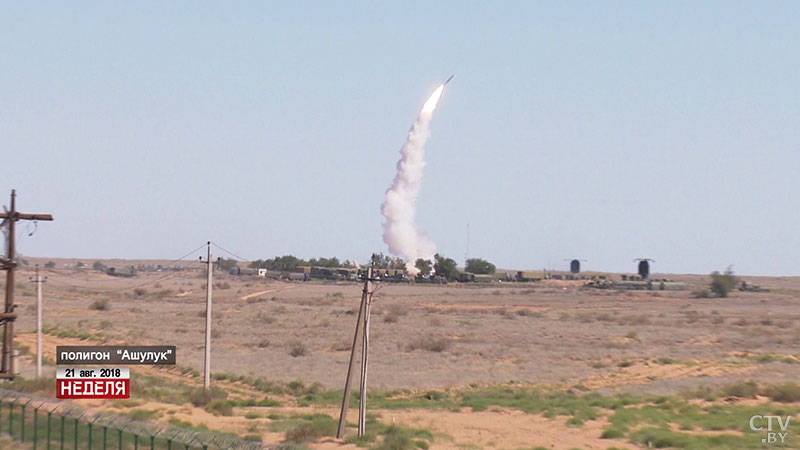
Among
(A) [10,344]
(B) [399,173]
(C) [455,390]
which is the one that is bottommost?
(C) [455,390]

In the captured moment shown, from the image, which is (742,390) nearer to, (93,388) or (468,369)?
(468,369)

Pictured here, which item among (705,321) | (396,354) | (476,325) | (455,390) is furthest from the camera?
(705,321)

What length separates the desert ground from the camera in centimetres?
3484

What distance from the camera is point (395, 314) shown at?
96625mm

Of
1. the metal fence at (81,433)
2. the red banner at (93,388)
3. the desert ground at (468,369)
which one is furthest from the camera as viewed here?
the red banner at (93,388)

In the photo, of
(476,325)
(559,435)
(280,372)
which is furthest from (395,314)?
(559,435)

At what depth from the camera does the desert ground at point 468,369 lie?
3484cm

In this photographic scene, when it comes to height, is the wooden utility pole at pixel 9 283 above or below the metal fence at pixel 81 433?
above

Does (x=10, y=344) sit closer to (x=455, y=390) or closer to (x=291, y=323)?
(x=455, y=390)

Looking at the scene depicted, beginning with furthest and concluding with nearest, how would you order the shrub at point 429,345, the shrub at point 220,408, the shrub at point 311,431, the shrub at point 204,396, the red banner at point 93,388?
1. the shrub at point 429,345
2. the shrub at point 204,396
3. the shrub at point 220,408
4. the red banner at point 93,388
5. the shrub at point 311,431

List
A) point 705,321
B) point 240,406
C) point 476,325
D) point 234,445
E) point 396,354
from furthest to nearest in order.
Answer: point 705,321
point 476,325
point 396,354
point 240,406
point 234,445

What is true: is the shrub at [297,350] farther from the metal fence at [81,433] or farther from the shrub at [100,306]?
the shrub at [100,306]

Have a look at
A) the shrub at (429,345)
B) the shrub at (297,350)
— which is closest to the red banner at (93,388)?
the shrub at (297,350)

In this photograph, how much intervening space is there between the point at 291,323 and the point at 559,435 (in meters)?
55.2
